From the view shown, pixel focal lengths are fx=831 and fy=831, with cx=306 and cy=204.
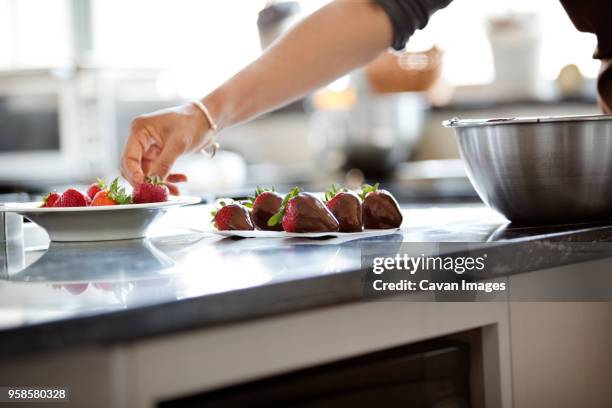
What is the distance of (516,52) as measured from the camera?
4.12 meters

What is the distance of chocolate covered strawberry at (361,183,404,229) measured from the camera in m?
1.16

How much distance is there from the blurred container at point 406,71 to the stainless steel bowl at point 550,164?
2500 millimetres

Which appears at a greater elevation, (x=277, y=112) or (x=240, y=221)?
(x=277, y=112)

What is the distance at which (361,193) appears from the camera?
120cm

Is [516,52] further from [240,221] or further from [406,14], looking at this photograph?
[240,221]

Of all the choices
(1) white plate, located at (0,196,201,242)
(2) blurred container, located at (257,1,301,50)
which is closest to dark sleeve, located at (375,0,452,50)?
(1) white plate, located at (0,196,201,242)

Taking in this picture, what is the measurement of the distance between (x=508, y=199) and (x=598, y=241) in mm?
159

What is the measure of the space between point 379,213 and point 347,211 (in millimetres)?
57

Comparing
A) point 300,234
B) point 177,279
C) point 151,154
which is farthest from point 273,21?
point 177,279

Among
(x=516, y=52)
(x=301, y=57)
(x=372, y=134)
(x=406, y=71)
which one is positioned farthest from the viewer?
(x=516, y=52)

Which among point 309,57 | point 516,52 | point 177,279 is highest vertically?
point 516,52

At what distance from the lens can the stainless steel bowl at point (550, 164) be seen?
1.12m

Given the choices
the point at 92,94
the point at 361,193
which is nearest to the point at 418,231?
the point at 361,193

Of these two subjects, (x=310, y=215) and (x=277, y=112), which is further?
(x=277, y=112)
